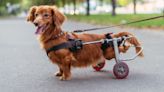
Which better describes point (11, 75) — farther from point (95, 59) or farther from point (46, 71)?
point (95, 59)

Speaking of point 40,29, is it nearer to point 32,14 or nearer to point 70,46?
point 32,14

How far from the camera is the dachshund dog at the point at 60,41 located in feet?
24.6

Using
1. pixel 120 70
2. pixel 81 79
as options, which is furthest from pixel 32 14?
pixel 120 70

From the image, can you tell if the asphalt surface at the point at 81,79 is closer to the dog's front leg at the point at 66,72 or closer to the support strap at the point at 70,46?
the dog's front leg at the point at 66,72

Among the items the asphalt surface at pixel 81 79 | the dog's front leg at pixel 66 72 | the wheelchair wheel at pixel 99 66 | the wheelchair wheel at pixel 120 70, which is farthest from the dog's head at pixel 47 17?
the wheelchair wheel at pixel 99 66

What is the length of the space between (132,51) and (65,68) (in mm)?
5420

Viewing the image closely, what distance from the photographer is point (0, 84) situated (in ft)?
24.9

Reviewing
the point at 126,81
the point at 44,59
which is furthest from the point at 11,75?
the point at 44,59

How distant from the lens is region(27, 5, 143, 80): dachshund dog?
7.48 metres

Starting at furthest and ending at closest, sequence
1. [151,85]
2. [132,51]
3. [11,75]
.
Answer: [132,51]
[11,75]
[151,85]

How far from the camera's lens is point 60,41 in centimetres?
773

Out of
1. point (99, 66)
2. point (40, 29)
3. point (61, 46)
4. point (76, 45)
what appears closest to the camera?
point (40, 29)

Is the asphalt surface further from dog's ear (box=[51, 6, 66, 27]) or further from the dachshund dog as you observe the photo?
dog's ear (box=[51, 6, 66, 27])

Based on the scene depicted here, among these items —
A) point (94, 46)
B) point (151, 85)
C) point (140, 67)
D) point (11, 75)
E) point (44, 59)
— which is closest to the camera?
point (151, 85)
